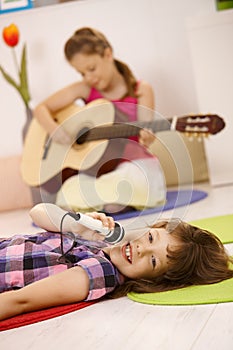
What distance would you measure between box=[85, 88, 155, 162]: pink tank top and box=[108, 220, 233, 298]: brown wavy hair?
147 cm

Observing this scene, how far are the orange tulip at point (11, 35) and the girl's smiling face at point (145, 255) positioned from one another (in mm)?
2000

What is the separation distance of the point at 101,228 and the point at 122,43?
76.4 inches

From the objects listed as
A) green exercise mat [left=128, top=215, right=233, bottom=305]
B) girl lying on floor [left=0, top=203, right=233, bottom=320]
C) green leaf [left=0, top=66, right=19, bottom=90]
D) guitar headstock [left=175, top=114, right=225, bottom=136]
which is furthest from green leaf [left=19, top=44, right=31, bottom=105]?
green exercise mat [left=128, top=215, right=233, bottom=305]

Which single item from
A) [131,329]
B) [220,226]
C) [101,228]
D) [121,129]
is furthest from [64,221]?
[121,129]

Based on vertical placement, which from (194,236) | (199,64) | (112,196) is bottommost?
(112,196)

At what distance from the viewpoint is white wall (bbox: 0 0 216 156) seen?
3.30 metres

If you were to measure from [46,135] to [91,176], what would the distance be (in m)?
0.31

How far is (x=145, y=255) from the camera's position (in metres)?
1.51

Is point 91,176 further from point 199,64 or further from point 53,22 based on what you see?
point 53,22

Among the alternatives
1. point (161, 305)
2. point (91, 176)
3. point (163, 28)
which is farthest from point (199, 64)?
point (161, 305)

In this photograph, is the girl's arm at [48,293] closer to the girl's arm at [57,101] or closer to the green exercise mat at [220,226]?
the green exercise mat at [220,226]

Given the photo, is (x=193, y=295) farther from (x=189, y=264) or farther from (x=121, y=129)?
(x=121, y=129)

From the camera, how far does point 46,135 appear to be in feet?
10.3

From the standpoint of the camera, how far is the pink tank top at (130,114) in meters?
3.03
